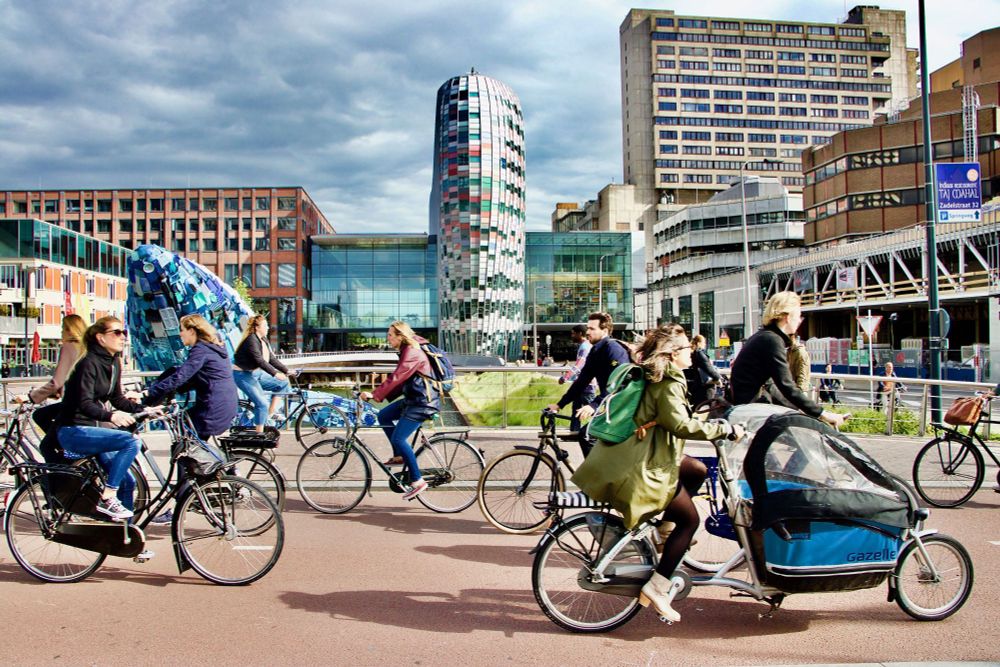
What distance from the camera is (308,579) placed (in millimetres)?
5559

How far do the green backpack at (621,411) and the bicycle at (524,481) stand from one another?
2303 millimetres

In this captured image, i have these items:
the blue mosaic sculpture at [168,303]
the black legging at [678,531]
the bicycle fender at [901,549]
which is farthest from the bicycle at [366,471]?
the blue mosaic sculpture at [168,303]

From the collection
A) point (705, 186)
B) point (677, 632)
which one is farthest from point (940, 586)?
point (705, 186)

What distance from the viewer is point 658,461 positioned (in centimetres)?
433

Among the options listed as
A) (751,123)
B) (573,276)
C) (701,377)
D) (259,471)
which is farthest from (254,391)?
(751,123)

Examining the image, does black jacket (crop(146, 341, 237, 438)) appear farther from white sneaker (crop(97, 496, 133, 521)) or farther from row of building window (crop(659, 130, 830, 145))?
row of building window (crop(659, 130, 830, 145))

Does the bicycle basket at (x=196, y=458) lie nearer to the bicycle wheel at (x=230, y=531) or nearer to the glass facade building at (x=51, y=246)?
the bicycle wheel at (x=230, y=531)

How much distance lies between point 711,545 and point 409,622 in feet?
8.97

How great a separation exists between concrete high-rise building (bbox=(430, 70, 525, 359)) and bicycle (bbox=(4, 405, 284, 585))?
2266 inches

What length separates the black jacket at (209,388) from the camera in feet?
21.2

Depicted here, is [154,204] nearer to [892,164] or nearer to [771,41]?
[892,164]

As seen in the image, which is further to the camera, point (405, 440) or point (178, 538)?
point (405, 440)

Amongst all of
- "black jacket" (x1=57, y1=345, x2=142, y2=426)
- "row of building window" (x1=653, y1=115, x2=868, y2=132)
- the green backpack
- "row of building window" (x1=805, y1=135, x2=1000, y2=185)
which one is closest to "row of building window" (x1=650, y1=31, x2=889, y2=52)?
"row of building window" (x1=653, y1=115, x2=868, y2=132)

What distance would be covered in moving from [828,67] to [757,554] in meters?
150
